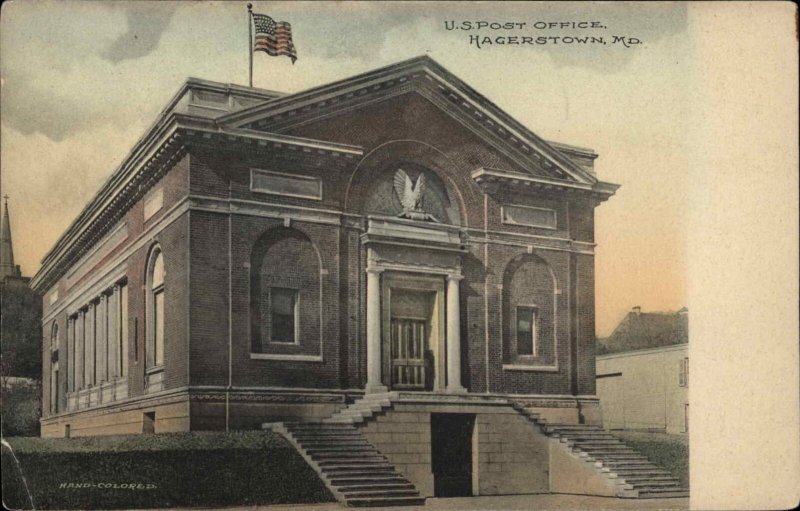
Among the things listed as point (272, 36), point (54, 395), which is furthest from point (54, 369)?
point (272, 36)

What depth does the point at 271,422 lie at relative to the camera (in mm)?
16453

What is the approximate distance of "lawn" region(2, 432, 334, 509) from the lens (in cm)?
1483

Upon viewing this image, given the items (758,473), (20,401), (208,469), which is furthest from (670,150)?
(20,401)

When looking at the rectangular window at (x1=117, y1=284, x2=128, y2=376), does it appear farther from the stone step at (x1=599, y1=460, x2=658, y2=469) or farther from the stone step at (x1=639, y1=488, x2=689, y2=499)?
the stone step at (x1=639, y1=488, x2=689, y2=499)

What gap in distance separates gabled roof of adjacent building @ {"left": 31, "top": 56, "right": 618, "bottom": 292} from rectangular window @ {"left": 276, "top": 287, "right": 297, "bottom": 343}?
2.24 meters

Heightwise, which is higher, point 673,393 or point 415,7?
point 415,7

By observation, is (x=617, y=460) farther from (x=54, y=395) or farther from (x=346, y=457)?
(x=54, y=395)

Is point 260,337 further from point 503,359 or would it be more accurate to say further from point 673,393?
point 673,393

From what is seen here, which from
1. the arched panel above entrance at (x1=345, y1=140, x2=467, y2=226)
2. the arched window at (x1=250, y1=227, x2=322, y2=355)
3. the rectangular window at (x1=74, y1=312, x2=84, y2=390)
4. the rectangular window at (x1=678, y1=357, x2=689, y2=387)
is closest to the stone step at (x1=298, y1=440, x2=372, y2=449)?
the arched window at (x1=250, y1=227, x2=322, y2=355)

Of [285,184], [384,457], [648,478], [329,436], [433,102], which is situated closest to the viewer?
[329,436]

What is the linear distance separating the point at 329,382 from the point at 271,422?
1186 mm

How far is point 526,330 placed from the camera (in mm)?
18312

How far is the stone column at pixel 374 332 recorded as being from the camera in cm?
1744

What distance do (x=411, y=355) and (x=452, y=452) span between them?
5.61ft
